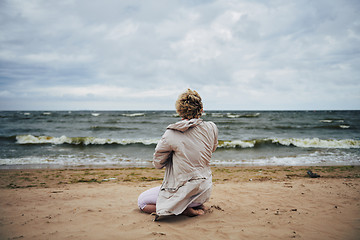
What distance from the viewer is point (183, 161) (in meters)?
2.69

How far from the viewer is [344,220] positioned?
3078 mm

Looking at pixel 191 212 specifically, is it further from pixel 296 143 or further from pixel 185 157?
pixel 296 143

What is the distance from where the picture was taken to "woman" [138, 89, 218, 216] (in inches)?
106

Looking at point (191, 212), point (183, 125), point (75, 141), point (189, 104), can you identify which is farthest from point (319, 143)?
point (75, 141)

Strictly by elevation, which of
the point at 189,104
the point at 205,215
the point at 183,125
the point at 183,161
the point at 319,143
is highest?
the point at 189,104

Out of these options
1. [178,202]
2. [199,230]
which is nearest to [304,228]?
[199,230]

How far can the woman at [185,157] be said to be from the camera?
2684 millimetres

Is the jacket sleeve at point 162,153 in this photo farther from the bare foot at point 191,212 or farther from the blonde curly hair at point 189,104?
the bare foot at point 191,212

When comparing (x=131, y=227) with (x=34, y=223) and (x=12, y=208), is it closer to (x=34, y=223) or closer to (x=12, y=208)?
(x=34, y=223)

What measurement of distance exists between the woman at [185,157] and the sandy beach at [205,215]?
379mm

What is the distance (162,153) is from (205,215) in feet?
4.32

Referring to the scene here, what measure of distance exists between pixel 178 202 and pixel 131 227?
0.73m

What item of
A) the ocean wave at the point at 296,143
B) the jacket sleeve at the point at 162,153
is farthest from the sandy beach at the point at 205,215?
the ocean wave at the point at 296,143

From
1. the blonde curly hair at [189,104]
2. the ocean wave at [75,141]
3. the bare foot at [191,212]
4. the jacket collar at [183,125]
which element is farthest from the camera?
the ocean wave at [75,141]
